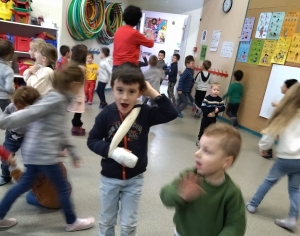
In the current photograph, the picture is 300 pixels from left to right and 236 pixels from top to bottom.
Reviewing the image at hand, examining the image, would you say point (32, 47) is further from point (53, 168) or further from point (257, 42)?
point (257, 42)

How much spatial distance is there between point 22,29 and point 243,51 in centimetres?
435

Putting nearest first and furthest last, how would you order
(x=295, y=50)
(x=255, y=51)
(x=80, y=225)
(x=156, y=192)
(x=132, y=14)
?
(x=80, y=225), (x=156, y=192), (x=132, y=14), (x=295, y=50), (x=255, y=51)

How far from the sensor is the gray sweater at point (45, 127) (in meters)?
1.49

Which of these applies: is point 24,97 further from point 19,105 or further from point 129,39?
point 129,39

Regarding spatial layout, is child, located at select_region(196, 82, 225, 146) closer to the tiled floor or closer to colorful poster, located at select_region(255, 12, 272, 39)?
the tiled floor

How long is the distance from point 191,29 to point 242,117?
3.29m

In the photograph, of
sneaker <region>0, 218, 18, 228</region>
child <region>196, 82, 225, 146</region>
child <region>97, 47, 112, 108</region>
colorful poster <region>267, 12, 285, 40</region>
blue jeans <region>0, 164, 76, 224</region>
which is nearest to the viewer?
blue jeans <region>0, 164, 76, 224</region>

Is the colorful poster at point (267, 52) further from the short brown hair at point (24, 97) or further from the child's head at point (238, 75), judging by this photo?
the short brown hair at point (24, 97)

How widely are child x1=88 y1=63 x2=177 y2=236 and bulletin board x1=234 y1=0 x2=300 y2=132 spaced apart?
4.04 metres

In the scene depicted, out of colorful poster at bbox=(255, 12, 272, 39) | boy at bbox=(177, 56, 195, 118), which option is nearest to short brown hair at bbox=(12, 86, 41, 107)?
boy at bbox=(177, 56, 195, 118)

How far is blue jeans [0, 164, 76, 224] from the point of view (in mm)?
1672

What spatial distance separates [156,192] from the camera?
254 centimetres

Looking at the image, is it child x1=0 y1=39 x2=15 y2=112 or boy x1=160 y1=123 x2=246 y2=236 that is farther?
child x1=0 y1=39 x2=15 y2=112

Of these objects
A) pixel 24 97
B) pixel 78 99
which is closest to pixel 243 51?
pixel 78 99
